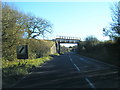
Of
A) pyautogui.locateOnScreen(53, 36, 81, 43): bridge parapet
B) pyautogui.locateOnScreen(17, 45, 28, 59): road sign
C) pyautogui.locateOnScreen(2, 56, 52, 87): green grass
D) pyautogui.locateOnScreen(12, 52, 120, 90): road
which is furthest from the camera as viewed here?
pyautogui.locateOnScreen(53, 36, 81, 43): bridge parapet

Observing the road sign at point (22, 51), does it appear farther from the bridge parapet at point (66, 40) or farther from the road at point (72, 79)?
the bridge parapet at point (66, 40)

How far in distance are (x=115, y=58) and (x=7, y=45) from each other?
14691 millimetres

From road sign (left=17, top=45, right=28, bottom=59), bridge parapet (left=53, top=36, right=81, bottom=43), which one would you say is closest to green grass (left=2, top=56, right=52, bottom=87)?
road sign (left=17, top=45, right=28, bottom=59)

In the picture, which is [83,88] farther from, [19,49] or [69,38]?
[69,38]

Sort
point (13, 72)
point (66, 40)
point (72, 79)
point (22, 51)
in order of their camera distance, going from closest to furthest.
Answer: point (72, 79) → point (13, 72) → point (22, 51) → point (66, 40)

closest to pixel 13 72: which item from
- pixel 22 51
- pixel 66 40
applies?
pixel 22 51

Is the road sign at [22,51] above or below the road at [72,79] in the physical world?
above

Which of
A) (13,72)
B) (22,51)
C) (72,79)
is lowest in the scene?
(72,79)

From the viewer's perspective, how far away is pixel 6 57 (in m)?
22.8

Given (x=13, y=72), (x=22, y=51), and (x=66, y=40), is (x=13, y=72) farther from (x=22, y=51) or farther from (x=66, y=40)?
(x=66, y=40)

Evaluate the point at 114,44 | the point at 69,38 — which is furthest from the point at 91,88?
the point at 69,38

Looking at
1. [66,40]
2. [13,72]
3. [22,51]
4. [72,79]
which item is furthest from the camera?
[66,40]

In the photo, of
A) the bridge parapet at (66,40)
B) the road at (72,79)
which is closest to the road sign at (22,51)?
the road at (72,79)

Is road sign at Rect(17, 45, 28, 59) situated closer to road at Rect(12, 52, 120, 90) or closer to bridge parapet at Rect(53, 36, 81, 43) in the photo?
road at Rect(12, 52, 120, 90)
